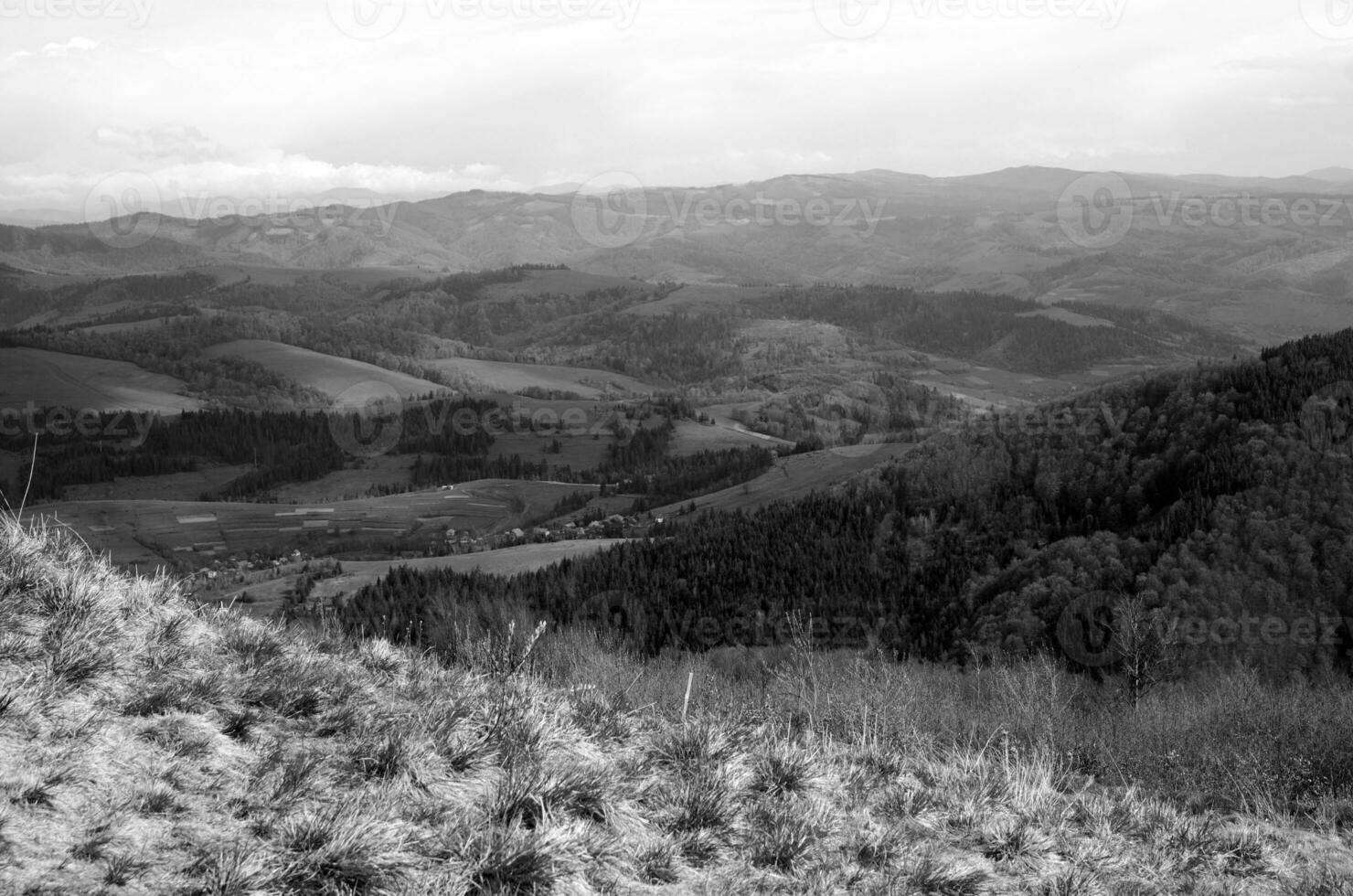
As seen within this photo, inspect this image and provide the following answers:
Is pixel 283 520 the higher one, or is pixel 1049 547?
pixel 1049 547

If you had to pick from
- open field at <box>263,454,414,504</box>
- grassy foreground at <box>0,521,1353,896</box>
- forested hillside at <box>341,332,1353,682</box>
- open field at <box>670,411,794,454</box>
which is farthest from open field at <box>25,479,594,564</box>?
grassy foreground at <box>0,521,1353,896</box>

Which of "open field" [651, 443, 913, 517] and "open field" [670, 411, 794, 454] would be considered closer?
"open field" [651, 443, 913, 517]

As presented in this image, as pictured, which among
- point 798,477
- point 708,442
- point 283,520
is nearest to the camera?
point 798,477

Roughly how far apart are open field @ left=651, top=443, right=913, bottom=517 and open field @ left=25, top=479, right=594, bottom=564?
30.9 meters

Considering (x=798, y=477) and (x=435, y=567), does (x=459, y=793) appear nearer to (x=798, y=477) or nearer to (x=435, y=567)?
(x=435, y=567)

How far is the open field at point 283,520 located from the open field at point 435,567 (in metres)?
33.0

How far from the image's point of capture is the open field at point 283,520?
116 m

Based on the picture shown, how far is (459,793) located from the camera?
29.3 feet

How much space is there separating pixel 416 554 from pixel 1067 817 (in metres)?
98.8

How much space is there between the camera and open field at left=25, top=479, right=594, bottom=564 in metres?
116

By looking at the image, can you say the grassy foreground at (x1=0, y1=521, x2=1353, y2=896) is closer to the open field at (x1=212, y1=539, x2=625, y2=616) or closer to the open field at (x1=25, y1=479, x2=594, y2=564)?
the open field at (x1=212, y1=539, x2=625, y2=616)

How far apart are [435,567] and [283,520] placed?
6252 centimetres

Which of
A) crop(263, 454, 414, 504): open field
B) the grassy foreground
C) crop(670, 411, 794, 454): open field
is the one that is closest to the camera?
the grassy foreground

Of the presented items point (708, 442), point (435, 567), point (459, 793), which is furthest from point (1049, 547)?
point (708, 442)
